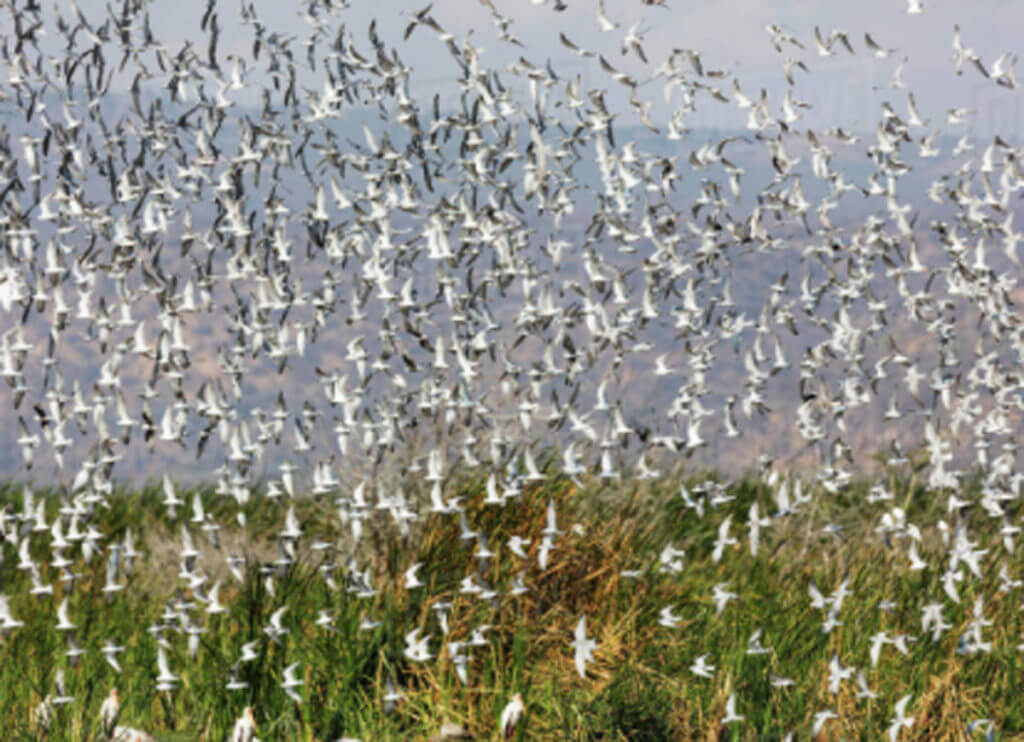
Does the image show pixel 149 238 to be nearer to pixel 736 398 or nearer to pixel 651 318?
pixel 651 318

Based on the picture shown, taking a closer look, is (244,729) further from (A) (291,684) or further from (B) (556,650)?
(B) (556,650)

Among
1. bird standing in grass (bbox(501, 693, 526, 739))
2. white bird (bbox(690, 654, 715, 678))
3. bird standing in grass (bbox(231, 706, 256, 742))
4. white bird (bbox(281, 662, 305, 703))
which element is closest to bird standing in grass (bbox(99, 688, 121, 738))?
bird standing in grass (bbox(231, 706, 256, 742))

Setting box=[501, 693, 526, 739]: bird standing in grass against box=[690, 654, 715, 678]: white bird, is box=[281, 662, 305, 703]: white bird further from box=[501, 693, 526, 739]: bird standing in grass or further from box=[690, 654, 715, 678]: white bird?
box=[690, 654, 715, 678]: white bird

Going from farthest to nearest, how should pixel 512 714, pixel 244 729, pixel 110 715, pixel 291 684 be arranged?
1. pixel 291 684
2. pixel 512 714
3. pixel 110 715
4. pixel 244 729

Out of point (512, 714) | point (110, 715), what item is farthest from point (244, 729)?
point (512, 714)

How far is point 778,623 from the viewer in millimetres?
7488

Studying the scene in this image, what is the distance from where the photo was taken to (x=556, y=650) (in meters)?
7.14

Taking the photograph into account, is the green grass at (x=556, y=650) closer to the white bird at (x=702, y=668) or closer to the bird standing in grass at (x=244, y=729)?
the white bird at (x=702, y=668)

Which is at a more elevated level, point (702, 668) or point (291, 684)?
point (702, 668)

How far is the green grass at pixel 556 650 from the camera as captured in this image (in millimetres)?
6305

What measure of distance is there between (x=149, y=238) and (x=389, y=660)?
8.78 ft

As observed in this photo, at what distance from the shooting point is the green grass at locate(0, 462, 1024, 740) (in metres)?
6.30

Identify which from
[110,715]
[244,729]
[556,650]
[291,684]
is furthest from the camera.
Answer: [556,650]

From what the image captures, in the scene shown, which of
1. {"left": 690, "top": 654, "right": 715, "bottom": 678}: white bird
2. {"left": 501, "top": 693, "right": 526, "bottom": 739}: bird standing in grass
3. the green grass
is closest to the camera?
{"left": 501, "top": 693, "right": 526, "bottom": 739}: bird standing in grass
